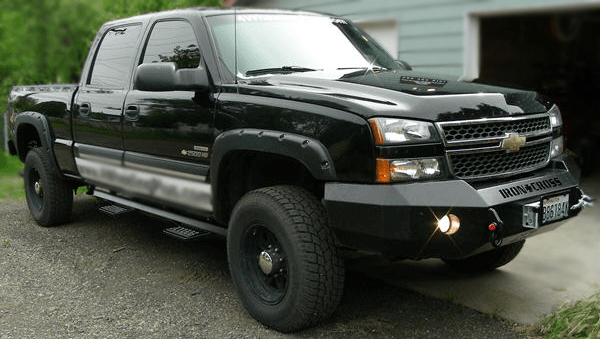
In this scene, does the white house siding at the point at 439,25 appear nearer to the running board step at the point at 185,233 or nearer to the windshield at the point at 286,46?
the windshield at the point at 286,46

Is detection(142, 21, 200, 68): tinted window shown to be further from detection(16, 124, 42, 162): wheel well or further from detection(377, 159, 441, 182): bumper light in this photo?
detection(16, 124, 42, 162): wheel well

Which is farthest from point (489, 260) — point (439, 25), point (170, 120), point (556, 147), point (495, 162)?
point (439, 25)

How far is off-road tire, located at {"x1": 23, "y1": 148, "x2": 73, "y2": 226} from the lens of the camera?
5.91 meters

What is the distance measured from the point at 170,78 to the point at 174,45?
74 cm

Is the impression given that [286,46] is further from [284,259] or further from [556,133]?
[556,133]

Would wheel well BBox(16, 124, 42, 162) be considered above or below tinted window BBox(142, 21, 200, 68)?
below

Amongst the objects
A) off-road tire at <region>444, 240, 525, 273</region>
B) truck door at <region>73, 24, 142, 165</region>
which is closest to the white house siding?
off-road tire at <region>444, 240, 525, 273</region>

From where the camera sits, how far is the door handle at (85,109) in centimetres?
517

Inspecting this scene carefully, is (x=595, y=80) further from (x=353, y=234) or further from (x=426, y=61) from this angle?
(x=353, y=234)

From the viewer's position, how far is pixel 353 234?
3.24 metres

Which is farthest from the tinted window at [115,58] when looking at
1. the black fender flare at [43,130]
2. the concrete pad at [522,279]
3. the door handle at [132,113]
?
the concrete pad at [522,279]

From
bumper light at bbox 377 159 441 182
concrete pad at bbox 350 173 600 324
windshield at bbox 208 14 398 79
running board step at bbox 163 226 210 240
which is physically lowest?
concrete pad at bbox 350 173 600 324

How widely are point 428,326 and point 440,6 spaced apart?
4808 millimetres

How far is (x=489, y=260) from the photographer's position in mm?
4559
